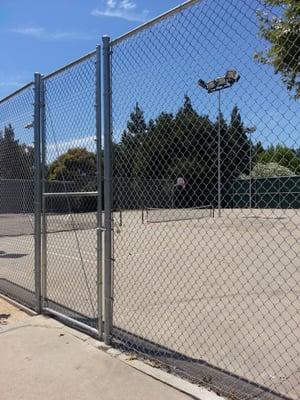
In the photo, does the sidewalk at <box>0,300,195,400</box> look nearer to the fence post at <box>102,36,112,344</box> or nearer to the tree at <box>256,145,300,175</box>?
the fence post at <box>102,36,112,344</box>

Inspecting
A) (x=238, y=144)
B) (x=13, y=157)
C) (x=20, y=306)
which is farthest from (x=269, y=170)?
(x=13, y=157)

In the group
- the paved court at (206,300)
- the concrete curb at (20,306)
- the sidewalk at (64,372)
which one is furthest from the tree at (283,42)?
the concrete curb at (20,306)

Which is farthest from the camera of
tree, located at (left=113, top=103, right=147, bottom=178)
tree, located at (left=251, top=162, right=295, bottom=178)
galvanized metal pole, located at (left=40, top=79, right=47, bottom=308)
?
galvanized metal pole, located at (left=40, top=79, right=47, bottom=308)

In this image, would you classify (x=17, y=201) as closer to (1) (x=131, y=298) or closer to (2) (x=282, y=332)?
(1) (x=131, y=298)

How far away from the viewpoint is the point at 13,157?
312 inches

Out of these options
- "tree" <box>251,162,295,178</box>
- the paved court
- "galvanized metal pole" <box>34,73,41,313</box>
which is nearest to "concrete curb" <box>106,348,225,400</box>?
the paved court

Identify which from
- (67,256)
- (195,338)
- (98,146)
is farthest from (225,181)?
(67,256)

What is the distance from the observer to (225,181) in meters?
4.39

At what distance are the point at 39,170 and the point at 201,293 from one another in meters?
3.55

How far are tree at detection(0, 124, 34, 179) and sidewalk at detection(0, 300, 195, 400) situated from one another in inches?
93.5

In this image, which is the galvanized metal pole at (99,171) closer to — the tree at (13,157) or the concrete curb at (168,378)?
the concrete curb at (168,378)

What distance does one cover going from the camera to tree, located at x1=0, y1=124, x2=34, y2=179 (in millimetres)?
7146

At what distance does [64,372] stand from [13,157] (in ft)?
13.7

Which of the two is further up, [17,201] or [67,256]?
[17,201]
